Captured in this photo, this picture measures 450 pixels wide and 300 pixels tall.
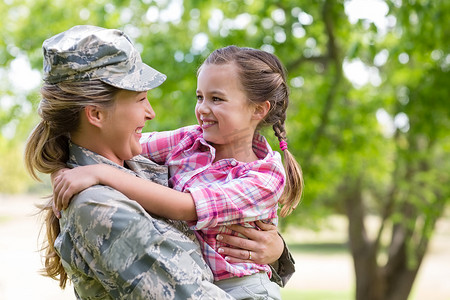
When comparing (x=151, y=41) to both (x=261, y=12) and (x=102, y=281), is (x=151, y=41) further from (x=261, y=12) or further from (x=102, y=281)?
(x=102, y=281)

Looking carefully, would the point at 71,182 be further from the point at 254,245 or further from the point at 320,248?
the point at 320,248

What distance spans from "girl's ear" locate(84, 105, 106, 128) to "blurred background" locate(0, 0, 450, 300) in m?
4.36

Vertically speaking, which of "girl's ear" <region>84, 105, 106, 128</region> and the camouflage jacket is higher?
"girl's ear" <region>84, 105, 106, 128</region>

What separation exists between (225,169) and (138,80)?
51 centimetres

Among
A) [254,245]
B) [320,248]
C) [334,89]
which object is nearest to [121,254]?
[254,245]

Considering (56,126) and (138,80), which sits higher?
(138,80)

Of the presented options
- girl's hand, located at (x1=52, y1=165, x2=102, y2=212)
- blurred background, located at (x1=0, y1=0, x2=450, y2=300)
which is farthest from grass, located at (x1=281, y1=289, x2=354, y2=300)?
girl's hand, located at (x1=52, y1=165, x2=102, y2=212)

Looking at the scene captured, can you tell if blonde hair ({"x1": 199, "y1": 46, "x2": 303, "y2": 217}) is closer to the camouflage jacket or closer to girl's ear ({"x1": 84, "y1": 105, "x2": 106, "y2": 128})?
girl's ear ({"x1": 84, "y1": 105, "x2": 106, "y2": 128})

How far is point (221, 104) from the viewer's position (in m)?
2.34

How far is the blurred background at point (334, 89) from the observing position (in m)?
7.54

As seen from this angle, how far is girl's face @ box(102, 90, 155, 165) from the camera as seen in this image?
2.03 m

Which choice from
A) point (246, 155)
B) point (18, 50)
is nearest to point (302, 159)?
point (18, 50)

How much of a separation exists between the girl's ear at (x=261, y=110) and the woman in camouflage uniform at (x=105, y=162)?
47cm

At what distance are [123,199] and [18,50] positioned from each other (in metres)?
8.39
